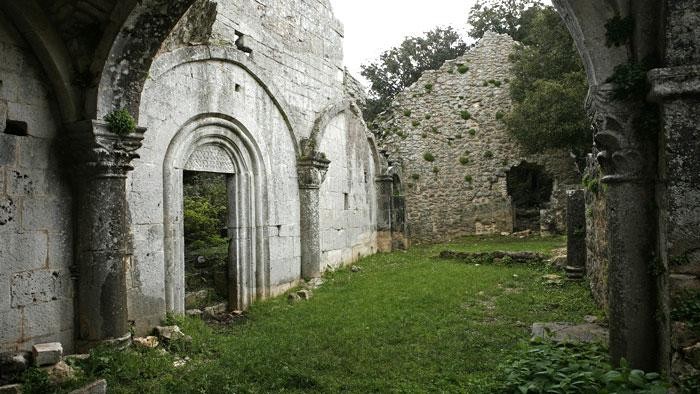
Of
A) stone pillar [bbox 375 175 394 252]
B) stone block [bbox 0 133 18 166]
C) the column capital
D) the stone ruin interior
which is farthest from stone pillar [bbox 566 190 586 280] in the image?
stone block [bbox 0 133 18 166]

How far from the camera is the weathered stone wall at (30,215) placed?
4.43 meters

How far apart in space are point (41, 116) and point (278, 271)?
5.07 metres

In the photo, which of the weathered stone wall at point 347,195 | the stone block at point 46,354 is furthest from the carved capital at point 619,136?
the weathered stone wall at point 347,195

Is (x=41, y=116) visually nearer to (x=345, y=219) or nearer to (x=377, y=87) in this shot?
(x=345, y=219)

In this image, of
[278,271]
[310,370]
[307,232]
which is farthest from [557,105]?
[310,370]

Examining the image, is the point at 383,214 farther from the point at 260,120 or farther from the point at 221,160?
the point at 221,160

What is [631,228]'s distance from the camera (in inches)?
141

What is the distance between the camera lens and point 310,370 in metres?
4.75

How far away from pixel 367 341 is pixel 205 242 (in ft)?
17.1

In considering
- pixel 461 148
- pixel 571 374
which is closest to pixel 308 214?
pixel 571 374

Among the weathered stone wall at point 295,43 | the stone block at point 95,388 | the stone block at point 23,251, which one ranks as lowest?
the stone block at point 95,388

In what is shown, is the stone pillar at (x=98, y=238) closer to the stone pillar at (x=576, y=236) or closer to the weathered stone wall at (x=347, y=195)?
the weathered stone wall at (x=347, y=195)

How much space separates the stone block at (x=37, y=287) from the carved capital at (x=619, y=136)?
5.30 metres

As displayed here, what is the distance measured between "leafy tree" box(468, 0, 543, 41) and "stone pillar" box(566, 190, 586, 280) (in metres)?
15.4
